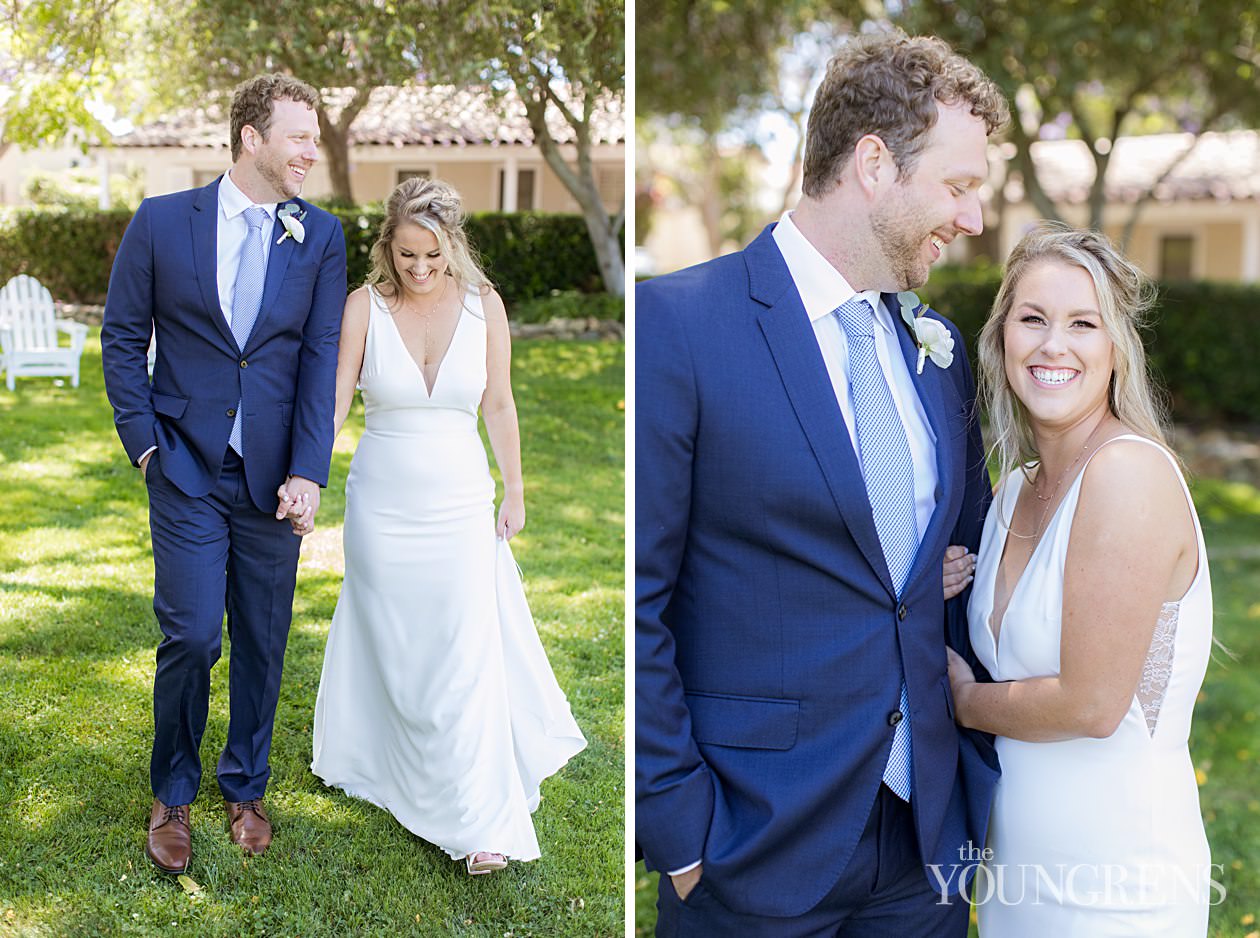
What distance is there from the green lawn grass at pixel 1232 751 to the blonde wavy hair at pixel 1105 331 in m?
0.30

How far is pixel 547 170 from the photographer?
484cm

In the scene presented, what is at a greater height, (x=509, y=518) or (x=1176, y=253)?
(x=1176, y=253)

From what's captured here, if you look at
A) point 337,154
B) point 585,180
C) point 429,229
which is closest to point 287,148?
point 429,229

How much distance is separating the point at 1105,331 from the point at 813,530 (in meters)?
0.69

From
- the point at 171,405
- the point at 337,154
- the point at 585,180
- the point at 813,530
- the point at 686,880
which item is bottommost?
the point at 686,880

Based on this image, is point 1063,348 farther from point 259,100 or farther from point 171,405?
point 171,405

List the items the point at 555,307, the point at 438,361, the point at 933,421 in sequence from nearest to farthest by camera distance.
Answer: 1. the point at 933,421
2. the point at 438,361
3. the point at 555,307

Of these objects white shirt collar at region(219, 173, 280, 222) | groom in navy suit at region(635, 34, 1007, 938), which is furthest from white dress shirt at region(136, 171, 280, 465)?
groom in navy suit at region(635, 34, 1007, 938)

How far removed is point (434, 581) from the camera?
10.2ft

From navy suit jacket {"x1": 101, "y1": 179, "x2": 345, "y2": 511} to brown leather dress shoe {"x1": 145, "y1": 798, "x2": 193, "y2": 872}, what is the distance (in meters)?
0.76

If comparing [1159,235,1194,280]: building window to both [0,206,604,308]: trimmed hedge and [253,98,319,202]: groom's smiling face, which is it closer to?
[0,206,604,308]: trimmed hedge

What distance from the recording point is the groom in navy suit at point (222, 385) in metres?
2.68

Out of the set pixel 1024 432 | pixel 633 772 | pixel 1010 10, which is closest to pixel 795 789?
pixel 633 772

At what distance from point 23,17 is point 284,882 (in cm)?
227
